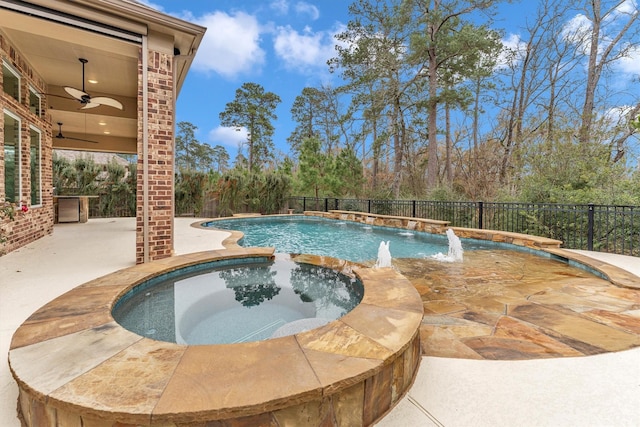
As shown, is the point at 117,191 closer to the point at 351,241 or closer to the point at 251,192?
the point at 251,192

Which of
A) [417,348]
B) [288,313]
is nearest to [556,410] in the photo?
[417,348]

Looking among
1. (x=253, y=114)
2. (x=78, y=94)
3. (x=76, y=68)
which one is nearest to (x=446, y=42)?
(x=76, y=68)

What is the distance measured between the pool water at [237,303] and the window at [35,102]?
16.9 ft

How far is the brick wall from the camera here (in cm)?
408

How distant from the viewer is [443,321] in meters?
2.34

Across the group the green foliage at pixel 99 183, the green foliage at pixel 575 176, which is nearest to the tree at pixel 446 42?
the green foliage at pixel 575 176

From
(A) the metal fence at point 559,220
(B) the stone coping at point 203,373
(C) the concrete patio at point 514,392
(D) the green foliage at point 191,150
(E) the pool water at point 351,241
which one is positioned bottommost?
(C) the concrete patio at point 514,392

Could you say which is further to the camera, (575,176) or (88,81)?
(575,176)

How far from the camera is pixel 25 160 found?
4969mm

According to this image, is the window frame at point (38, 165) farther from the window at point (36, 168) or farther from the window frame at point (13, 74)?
the window frame at point (13, 74)

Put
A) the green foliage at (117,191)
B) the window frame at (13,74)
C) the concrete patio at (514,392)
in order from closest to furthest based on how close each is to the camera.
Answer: the concrete patio at (514,392) < the window frame at (13,74) < the green foliage at (117,191)

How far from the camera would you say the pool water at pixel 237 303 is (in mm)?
2104

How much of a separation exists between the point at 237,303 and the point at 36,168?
228 inches

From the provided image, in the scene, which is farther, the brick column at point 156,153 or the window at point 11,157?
the window at point 11,157
